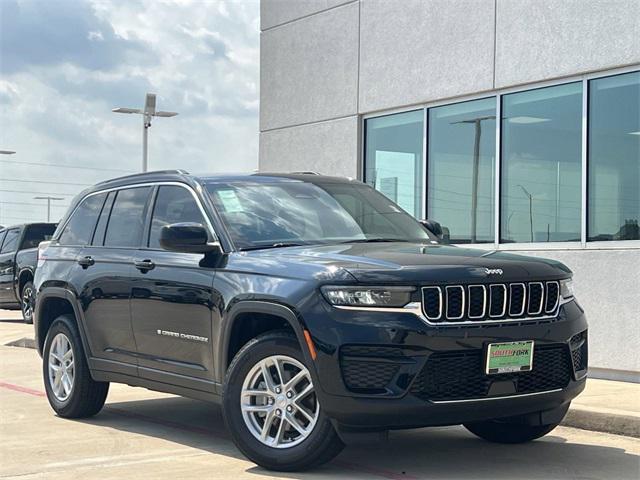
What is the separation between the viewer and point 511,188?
1227cm

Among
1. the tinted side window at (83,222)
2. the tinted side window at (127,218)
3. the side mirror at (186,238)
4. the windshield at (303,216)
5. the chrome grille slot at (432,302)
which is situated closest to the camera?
the chrome grille slot at (432,302)

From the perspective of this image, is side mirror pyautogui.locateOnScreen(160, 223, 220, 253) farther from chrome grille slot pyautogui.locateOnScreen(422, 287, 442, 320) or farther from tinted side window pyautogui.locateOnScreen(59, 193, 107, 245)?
tinted side window pyautogui.locateOnScreen(59, 193, 107, 245)

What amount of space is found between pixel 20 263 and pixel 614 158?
12.7 metres

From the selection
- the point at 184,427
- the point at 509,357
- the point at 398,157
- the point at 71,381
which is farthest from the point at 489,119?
the point at 509,357

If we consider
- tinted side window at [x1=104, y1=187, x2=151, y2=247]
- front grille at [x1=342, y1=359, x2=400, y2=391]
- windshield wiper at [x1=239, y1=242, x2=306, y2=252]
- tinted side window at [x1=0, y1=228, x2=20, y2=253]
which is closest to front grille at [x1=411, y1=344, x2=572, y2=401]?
front grille at [x1=342, y1=359, x2=400, y2=391]

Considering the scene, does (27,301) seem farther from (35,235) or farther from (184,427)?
(184,427)

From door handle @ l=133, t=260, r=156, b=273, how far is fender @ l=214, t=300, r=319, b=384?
1.05 m

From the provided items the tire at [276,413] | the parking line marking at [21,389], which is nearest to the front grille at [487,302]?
the tire at [276,413]

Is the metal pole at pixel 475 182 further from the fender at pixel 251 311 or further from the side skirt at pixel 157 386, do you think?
the fender at pixel 251 311

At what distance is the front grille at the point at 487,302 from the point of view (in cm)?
600

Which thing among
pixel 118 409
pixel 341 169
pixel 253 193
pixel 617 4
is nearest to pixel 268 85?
pixel 341 169

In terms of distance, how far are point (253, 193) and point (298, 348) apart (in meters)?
1.69

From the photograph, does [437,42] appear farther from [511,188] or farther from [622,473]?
[622,473]

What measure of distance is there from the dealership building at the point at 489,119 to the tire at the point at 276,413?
527cm
